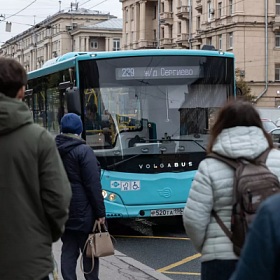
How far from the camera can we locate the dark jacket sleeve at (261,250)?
158cm

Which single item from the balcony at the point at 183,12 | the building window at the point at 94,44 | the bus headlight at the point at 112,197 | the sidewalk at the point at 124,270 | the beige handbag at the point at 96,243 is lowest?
the sidewalk at the point at 124,270

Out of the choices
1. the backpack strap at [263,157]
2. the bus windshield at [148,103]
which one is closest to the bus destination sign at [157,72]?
the bus windshield at [148,103]

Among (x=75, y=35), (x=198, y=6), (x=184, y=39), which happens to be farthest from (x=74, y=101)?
(x=75, y=35)

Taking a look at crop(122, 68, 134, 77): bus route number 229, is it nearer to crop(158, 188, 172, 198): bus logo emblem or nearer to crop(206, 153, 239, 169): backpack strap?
crop(158, 188, 172, 198): bus logo emblem

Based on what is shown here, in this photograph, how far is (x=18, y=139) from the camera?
10.4 ft

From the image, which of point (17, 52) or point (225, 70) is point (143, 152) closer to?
Answer: point (225, 70)

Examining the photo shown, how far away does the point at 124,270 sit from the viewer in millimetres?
6660

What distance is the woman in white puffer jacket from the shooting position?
3.47m

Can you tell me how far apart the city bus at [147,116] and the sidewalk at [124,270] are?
1.80m

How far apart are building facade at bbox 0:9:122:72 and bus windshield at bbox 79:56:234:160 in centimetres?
8186

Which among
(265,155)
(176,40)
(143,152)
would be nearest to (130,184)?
(143,152)

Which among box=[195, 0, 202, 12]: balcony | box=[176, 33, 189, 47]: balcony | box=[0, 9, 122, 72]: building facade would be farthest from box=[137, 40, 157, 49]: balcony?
box=[0, 9, 122, 72]: building facade

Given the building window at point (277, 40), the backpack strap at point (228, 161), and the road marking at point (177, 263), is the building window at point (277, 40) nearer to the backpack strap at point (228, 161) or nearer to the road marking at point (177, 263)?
the road marking at point (177, 263)

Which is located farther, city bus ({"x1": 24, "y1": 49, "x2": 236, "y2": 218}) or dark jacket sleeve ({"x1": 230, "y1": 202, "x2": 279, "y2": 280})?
city bus ({"x1": 24, "y1": 49, "x2": 236, "y2": 218})
